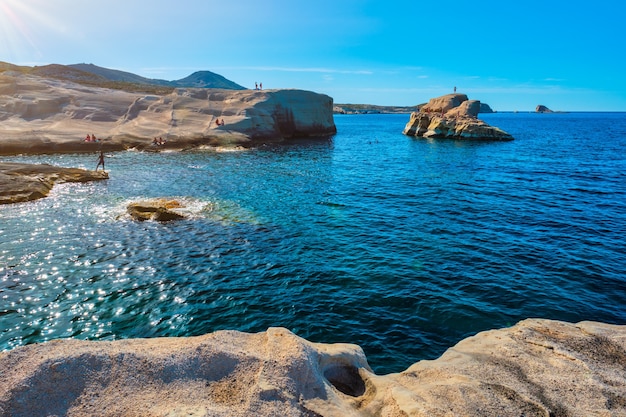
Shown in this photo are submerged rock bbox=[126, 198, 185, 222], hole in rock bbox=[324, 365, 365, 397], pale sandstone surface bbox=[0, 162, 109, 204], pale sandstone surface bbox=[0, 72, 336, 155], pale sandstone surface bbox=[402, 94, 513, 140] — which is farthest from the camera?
pale sandstone surface bbox=[402, 94, 513, 140]

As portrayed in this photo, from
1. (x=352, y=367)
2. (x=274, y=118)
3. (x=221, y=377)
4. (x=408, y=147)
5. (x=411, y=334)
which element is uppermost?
(x=274, y=118)

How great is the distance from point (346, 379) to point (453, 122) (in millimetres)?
84270

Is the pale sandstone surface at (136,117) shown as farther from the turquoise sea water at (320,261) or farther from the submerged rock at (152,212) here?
the submerged rock at (152,212)

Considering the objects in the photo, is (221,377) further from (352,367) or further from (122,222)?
(122,222)

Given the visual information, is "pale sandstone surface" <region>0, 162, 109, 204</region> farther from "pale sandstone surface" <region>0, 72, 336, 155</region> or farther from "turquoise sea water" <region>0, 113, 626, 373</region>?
"pale sandstone surface" <region>0, 72, 336, 155</region>

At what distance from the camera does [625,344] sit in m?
9.49

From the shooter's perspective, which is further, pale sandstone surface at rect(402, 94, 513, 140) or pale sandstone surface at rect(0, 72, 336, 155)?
pale sandstone surface at rect(402, 94, 513, 140)

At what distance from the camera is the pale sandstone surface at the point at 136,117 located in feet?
176

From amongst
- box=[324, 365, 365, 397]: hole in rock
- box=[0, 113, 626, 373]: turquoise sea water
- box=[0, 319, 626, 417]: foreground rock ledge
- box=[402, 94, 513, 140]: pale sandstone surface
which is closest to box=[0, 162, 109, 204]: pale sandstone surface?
box=[0, 113, 626, 373]: turquoise sea water

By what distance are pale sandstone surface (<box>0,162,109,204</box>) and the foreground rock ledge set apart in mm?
25765

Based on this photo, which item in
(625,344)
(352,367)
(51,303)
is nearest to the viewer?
(352,367)

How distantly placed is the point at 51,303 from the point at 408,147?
65.7m

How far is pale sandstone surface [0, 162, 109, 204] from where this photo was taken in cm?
2686

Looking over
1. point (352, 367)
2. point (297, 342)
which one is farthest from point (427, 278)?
point (297, 342)
